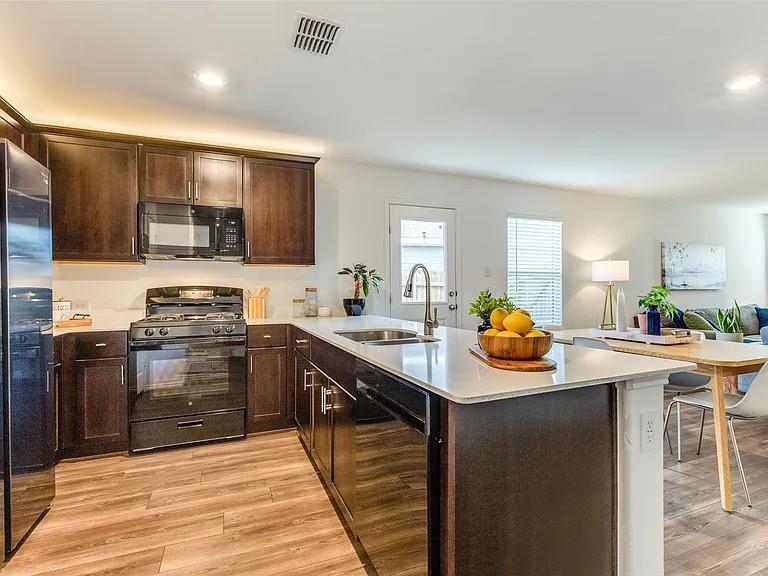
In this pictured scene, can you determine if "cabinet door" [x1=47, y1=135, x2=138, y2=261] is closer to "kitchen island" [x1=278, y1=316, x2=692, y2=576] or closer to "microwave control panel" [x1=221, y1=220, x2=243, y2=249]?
"microwave control panel" [x1=221, y1=220, x2=243, y2=249]

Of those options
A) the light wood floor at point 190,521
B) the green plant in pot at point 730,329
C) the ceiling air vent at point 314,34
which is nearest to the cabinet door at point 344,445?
the light wood floor at point 190,521

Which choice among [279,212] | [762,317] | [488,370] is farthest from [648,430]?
[762,317]

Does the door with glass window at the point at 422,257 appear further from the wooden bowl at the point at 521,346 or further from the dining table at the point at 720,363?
the wooden bowl at the point at 521,346

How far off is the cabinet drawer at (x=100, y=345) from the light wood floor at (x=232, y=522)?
0.75 meters

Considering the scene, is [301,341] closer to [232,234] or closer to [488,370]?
[232,234]

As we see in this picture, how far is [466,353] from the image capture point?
6.14 feet

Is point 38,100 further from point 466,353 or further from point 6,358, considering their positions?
point 466,353

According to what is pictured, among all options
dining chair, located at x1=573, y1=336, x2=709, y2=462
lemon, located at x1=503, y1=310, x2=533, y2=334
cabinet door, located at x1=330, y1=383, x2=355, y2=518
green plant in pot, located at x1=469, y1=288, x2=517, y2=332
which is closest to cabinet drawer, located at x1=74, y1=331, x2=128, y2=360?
cabinet door, located at x1=330, y1=383, x2=355, y2=518

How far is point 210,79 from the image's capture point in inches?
103

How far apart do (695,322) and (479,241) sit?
337 cm

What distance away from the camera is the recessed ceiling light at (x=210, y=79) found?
2.54 metres

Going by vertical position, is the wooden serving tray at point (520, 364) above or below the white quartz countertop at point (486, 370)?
above

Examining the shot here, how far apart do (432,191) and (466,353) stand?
10.7 feet

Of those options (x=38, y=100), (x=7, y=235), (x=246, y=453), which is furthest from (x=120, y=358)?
(x=38, y=100)
